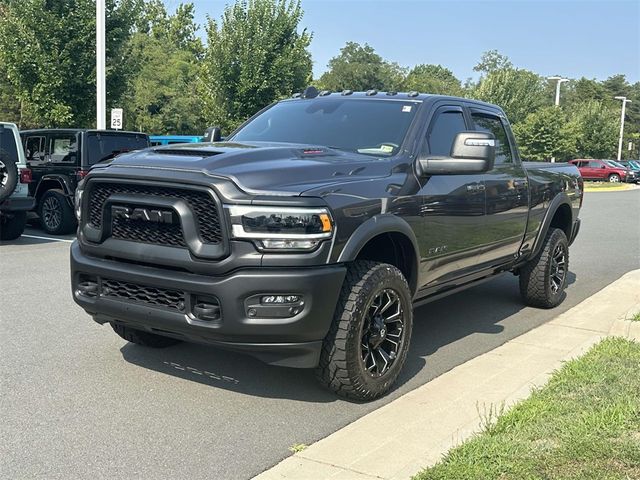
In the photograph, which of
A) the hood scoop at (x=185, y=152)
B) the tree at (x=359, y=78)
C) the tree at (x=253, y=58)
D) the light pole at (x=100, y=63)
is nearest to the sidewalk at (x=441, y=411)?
the hood scoop at (x=185, y=152)

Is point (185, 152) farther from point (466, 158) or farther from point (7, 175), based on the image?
point (7, 175)

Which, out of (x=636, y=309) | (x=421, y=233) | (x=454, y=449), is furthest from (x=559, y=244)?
(x=454, y=449)

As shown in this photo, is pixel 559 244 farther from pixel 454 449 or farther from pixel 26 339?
pixel 26 339

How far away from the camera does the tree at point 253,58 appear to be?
23.2 meters

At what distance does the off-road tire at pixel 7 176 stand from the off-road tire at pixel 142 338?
5.78 metres

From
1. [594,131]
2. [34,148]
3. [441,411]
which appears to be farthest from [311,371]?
[594,131]

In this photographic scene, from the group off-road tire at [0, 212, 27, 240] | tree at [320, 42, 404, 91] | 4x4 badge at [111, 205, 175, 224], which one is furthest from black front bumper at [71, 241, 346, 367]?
tree at [320, 42, 404, 91]

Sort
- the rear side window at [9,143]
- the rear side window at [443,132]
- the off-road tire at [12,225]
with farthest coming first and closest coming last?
the off-road tire at [12,225] < the rear side window at [9,143] < the rear side window at [443,132]

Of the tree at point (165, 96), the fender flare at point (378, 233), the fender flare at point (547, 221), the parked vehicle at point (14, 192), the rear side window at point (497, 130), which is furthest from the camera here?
the tree at point (165, 96)

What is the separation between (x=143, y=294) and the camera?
402 cm

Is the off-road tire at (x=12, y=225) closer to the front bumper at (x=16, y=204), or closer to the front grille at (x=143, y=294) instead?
the front bumper at (x=16, y=204)

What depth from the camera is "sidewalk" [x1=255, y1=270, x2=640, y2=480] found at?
10.9 feet

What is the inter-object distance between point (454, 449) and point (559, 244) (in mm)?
4353

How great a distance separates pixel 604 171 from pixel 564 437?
4599 centimetres
